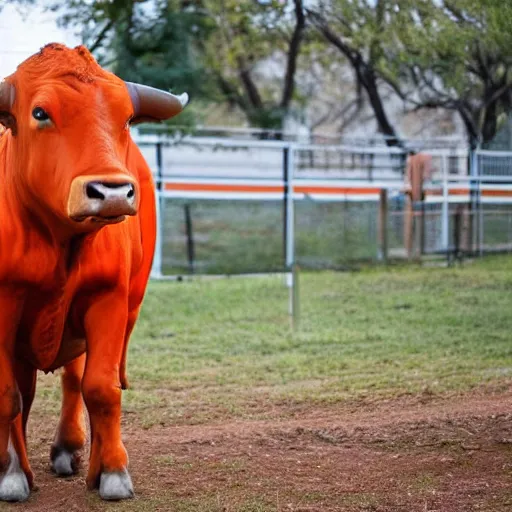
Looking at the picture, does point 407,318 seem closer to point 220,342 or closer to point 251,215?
point 220,342

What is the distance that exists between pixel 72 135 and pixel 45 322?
87 centimetres

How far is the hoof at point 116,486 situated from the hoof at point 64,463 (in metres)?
0.59

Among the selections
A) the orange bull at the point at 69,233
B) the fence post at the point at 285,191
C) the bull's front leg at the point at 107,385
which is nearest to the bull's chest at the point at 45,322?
the orange bull at the point at 69,233

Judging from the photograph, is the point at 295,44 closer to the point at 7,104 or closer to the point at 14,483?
the point at 7,104

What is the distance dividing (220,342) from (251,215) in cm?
671

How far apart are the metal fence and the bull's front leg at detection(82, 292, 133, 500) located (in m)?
10.4

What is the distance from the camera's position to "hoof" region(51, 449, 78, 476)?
4.79 metres

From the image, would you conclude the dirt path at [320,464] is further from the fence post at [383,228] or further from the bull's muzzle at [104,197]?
the fence post at [383,228]

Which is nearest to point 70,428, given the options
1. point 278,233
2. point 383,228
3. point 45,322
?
point 45,322

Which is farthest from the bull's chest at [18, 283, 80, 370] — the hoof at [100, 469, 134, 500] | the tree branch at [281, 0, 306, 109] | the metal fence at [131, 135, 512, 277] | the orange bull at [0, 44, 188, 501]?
the tree branch at [281, 0, 306, 109]

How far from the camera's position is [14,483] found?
14.0 feet

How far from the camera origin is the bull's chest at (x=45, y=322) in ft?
13.5

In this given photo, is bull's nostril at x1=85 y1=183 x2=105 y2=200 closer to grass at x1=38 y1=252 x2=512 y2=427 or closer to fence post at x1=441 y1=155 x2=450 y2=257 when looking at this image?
grass at x1=38 y1=252 x2=512 y2=427

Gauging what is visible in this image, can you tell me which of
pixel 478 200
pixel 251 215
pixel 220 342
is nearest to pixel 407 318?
pixel 220 342
